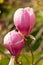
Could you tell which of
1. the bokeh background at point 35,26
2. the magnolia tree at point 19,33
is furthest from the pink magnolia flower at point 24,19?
the bokeh background at point 35,26

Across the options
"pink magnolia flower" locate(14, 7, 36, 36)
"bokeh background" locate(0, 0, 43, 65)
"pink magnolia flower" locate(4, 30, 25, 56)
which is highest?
"pink magnolia flower" locate(14, 7, 36, 36)

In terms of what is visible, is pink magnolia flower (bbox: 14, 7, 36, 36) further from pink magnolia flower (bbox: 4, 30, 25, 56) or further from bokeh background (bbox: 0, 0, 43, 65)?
bokeh background (bbox: 0, 0, 43, 65)

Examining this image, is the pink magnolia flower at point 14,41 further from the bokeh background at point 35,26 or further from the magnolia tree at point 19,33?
the bokeh background at point 35,26

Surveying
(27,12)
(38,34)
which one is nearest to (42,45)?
(38,34)

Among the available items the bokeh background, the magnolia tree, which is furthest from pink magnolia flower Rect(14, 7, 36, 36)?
the bokeh background

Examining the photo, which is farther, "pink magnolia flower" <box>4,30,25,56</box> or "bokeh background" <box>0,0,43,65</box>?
"bokeh background" <box>0,0,43,65</box>

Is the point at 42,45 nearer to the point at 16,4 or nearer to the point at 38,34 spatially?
the point at 38,34

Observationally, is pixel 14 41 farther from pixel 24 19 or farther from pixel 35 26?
pixel 35 26

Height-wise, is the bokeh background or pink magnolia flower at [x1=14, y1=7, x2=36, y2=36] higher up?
pink magnolia flower at [x1=14, y1=7, x2=36, y2=36]

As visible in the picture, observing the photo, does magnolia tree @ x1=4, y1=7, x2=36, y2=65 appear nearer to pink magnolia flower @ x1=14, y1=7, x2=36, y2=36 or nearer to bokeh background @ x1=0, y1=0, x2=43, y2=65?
pink magnolia flower @ x1=14, y1=7, x2=36, y2=36
